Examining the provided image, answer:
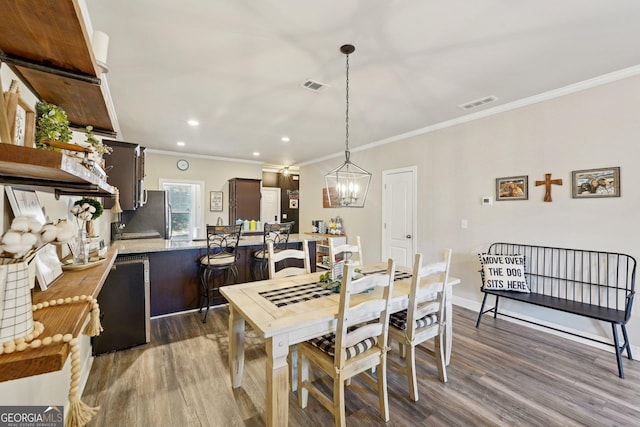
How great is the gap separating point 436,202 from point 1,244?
4375 millimetres

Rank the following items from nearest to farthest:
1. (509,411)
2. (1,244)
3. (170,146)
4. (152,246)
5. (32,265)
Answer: (1,244) → (32,265) → (509,411) → (152,246) → (170,146)

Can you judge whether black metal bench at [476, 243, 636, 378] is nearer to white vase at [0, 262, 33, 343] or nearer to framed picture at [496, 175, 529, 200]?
framed picture at [496, 175, 529, 200]

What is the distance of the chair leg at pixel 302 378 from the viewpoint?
1922 millimetres

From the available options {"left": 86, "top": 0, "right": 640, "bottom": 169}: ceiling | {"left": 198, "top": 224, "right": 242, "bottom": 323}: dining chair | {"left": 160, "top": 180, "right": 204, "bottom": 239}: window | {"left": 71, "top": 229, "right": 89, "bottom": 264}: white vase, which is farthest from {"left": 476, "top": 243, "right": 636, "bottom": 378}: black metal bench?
{"left": 160, "top": 180, "right": 204, "bottom": 239}: window

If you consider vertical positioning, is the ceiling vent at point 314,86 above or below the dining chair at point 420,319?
above

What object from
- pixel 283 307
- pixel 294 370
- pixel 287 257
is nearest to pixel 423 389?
pixel 294 370

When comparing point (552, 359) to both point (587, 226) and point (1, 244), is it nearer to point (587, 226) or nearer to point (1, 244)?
point (587, 226)

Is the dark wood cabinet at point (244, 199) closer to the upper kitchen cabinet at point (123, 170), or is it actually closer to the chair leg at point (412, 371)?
the upper kitchen cabinet at point (123, 170)

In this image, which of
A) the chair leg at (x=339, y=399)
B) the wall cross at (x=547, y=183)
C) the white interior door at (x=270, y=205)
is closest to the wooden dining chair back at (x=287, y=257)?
the chair leg at (x=339, y=399)

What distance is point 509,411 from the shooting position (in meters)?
1.89

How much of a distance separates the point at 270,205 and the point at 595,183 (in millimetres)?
6693

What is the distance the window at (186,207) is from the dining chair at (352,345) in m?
5.41

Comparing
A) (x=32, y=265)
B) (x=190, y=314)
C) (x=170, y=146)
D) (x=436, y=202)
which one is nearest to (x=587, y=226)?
(x=436, y=202)

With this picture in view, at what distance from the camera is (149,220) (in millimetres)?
4652
